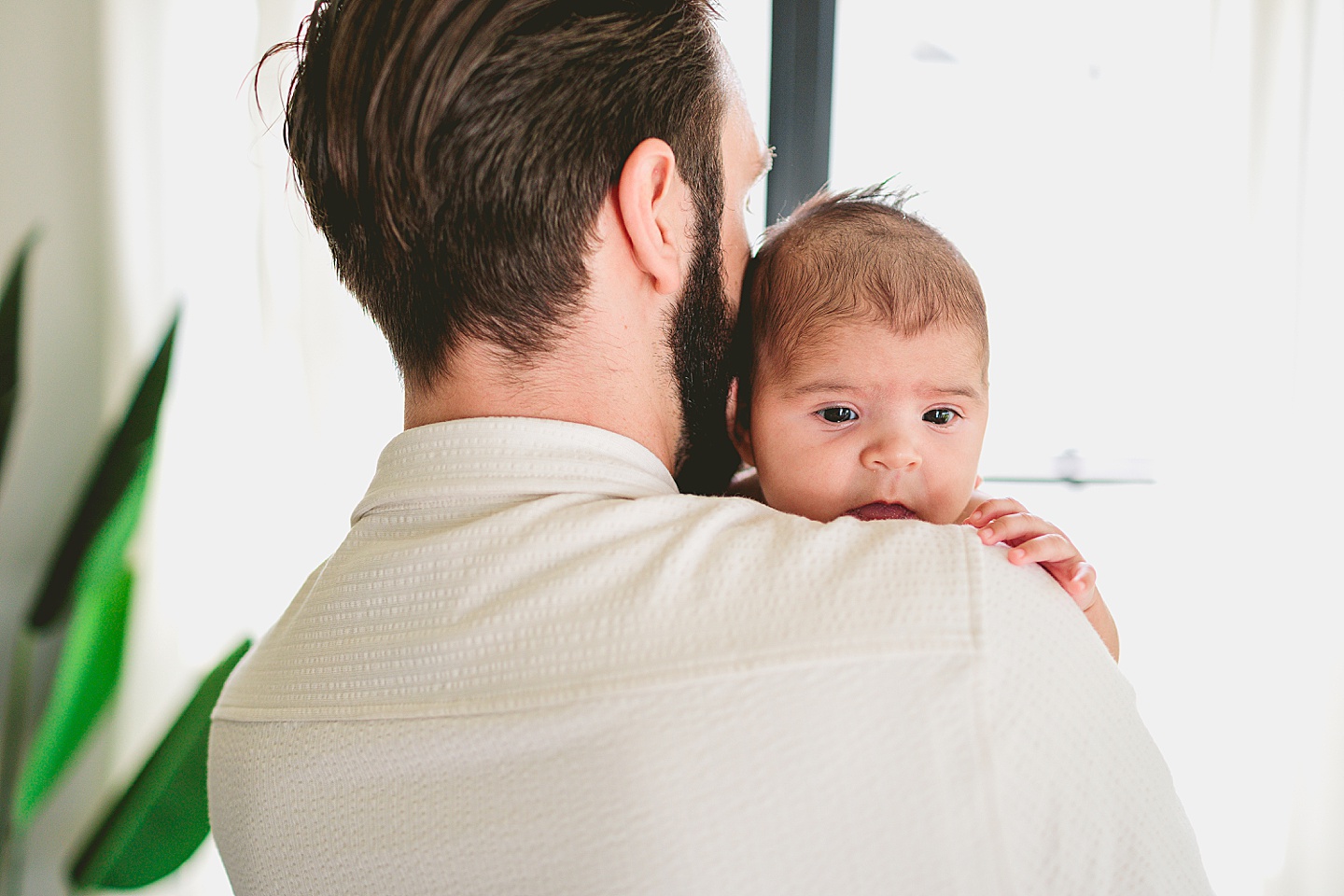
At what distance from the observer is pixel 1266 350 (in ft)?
6.11

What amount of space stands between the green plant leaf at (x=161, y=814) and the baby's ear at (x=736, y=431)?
2.85ft

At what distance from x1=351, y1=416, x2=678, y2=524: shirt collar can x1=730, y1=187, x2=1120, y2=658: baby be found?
1.24ft

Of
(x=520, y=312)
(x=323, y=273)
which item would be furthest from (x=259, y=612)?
(x=520, y=312)

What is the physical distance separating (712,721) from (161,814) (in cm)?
133

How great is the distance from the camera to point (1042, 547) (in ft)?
2.29

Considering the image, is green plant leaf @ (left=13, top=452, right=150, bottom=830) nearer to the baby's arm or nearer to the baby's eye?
the baby's eye

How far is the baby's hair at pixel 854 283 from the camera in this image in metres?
1.10

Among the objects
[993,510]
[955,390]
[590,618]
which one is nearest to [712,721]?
[590,618]

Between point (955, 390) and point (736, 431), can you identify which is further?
point (736, 431)

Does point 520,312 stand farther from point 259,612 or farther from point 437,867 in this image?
point 259,612

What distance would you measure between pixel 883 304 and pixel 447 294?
524 mm

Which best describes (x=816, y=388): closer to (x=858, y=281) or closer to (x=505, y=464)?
(x=858, y=281)

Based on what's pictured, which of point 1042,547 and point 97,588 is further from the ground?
point 1042,547

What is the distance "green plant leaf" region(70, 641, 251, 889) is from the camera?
1502mm
